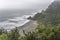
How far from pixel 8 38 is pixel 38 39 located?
6.40 feet

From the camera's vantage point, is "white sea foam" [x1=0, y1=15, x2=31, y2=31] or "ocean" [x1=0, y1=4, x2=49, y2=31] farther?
"ocean" [x1=0, y1=4, x2=49, y2=31]

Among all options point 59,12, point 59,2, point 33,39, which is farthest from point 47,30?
point 59,2

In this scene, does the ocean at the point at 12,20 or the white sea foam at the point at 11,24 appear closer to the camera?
the white sea foam at the point at 11,24

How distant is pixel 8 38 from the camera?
15.1 meters

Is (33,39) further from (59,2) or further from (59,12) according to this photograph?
(59,2)

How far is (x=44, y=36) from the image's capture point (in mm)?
14969

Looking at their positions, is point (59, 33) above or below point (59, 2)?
below

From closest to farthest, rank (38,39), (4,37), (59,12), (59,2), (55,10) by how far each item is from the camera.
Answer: (38,39) → (4,37) → (59,12) → (55,10) → (59,2)

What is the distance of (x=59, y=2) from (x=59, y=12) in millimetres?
6075

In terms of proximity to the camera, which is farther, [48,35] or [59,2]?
[59,2]

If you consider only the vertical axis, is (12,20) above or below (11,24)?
above

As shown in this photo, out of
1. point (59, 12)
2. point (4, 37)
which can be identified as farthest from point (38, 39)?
point (59, 12)

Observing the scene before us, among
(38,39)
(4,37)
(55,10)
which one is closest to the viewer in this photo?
(38,39)

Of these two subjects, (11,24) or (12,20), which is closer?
(11,24)
